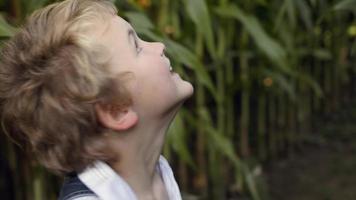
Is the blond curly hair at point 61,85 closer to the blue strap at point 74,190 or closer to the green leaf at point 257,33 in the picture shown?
the blue strap at point 74,190

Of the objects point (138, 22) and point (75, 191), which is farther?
point (138, 22)

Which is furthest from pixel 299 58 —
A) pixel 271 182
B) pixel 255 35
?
pixel 255 35

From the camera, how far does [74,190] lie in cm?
96

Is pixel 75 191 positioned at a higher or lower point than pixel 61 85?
lower

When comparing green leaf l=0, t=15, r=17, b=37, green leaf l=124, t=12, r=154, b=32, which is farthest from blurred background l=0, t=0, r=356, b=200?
green leaf l=0, t=15, r=17, b=37

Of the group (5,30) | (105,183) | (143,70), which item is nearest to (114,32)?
(143,70)

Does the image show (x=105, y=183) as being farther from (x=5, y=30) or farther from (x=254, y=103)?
(x=254, y=103)

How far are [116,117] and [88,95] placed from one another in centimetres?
5

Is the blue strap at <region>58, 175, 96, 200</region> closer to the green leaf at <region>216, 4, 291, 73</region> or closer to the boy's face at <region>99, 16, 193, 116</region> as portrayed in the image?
the boy's face at <region>99, 16, 193, 116</region>

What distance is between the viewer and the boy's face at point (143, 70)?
955 mm

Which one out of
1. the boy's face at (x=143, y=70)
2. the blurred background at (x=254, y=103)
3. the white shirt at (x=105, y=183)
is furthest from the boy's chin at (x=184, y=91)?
the blurred background at (x=254, y=103)

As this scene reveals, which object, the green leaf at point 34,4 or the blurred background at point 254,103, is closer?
the green leaf at point 34,4

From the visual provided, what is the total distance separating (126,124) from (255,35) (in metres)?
1.18

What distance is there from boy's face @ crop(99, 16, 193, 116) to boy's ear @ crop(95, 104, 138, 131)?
0.01 m
